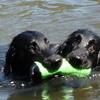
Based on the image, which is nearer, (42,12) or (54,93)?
(54,93)

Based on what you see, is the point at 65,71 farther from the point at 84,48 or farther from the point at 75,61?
the point at 84,48

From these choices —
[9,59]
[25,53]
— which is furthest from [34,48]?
[9,59]

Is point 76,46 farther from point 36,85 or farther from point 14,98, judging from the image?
point 14,98

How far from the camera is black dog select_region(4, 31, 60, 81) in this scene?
24.0ft

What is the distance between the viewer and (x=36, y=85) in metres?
7.31

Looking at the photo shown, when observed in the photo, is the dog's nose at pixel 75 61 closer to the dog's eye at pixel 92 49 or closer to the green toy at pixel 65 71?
the green toy at pixel 65 71

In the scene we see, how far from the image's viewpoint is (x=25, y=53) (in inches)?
291

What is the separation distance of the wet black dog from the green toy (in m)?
0.12

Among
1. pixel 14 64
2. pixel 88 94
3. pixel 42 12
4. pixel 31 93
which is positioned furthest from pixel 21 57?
pixel 42 12

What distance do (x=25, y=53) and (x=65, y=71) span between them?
79 centimetres

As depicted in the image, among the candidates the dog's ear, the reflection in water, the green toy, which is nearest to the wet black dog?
the green toy

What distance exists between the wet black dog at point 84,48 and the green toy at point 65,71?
119mm

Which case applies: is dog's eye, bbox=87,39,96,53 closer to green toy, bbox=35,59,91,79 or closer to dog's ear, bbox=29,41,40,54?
green toy, bbox=35,59,91,79

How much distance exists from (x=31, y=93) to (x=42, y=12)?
449cm
